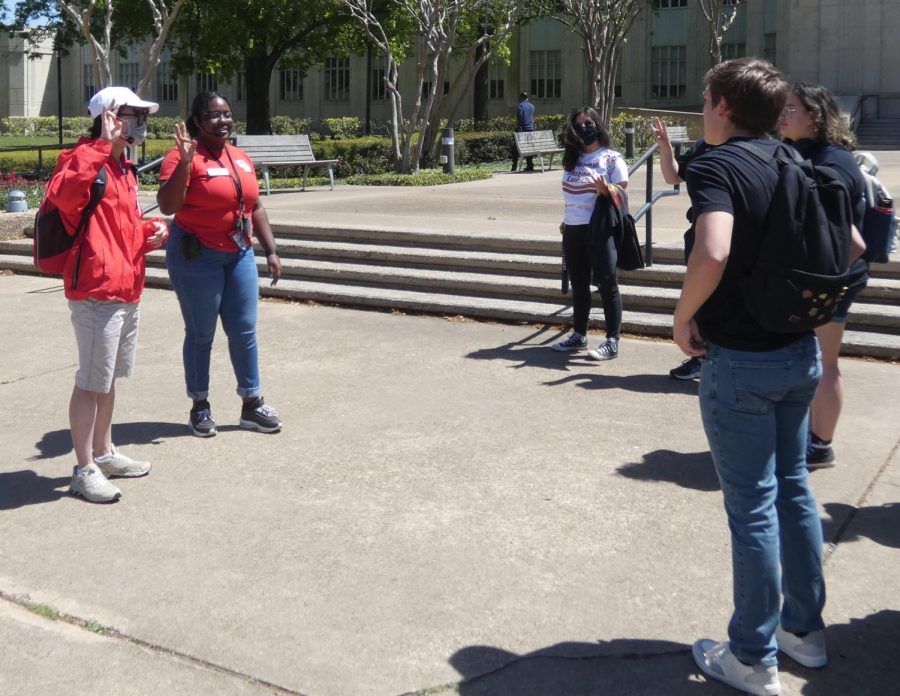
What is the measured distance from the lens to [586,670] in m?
3.48

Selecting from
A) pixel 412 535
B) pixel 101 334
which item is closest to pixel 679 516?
pixel 412 535

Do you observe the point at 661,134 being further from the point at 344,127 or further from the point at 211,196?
the point at 344,127

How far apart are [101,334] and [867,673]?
11.0 ft

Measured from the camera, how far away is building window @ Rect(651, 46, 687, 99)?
4366 centimetres

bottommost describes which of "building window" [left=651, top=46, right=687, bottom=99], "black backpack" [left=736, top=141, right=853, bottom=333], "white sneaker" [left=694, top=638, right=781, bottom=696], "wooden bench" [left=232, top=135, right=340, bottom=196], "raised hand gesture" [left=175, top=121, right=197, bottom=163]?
"white sneaker" [left=694, top=638, right=781, bottom=696]

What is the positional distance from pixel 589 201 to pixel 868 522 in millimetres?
3436

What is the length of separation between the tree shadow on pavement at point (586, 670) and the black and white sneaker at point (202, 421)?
2800mm

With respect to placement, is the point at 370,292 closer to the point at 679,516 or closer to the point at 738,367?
the point at 679,516

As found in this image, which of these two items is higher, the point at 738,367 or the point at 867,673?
the point at 738,367

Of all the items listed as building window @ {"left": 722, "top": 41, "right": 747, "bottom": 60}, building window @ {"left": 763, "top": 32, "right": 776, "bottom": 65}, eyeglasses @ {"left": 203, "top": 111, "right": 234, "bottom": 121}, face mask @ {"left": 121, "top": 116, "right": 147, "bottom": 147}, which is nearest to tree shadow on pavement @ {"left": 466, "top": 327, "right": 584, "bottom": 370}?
eyeglasses @ {"left": 203, "top": 111, "right": 234, "bottom": 121}

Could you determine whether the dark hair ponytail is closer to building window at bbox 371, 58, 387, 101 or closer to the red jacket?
the red jacket

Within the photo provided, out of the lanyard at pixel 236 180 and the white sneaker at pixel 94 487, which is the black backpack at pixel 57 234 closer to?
the white sneaker at pixel 94 487

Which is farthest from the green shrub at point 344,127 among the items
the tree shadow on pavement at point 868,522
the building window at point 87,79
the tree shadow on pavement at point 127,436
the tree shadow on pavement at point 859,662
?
the tree shadow on pavement at point 859,662

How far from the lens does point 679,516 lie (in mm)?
4773
